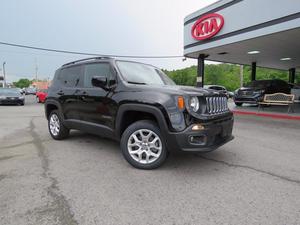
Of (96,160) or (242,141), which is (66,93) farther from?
(242,141)

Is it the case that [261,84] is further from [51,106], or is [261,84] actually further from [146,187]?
[146,187]

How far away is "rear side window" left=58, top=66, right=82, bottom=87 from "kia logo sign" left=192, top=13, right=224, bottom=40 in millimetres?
8169

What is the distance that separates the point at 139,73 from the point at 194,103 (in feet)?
5.04

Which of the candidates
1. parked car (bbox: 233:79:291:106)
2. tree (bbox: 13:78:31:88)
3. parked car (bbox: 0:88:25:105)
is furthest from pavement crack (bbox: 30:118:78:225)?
tree (bbox: 13:78:31:88)

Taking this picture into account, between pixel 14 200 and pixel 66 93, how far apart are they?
9.49ft

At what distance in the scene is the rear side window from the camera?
16.5 feet

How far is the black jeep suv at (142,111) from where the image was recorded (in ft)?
11.0

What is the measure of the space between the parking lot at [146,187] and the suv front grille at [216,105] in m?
0.93

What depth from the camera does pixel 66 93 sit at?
5.19m

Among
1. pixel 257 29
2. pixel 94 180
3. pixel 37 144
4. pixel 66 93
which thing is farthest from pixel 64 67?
pixel 257 29

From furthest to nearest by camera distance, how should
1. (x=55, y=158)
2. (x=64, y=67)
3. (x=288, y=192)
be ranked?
(x=64, y=67) → (x=55, y=158) → (x=288, y=192)

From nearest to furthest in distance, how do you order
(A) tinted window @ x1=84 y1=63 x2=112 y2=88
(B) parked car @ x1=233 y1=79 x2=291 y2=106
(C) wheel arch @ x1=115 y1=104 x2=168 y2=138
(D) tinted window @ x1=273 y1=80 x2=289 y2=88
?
(C) wheel arch @ x1=115 y1=104 x2=168 y2=138
(A) tinted window @ x1=84 y1=63 x2=112 y2=88
(B) parked car @ x1=233 y1=79 x2=291 y2=106
(D) tinted window @ x1=273 y1=80 x2=289 y2=88

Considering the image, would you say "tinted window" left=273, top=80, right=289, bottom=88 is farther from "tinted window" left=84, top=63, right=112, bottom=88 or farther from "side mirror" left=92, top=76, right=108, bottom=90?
"side mirror" left=92, top=76, right=108, bottom=90

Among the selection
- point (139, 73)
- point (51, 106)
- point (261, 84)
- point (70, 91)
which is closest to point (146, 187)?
point (139, 73)
